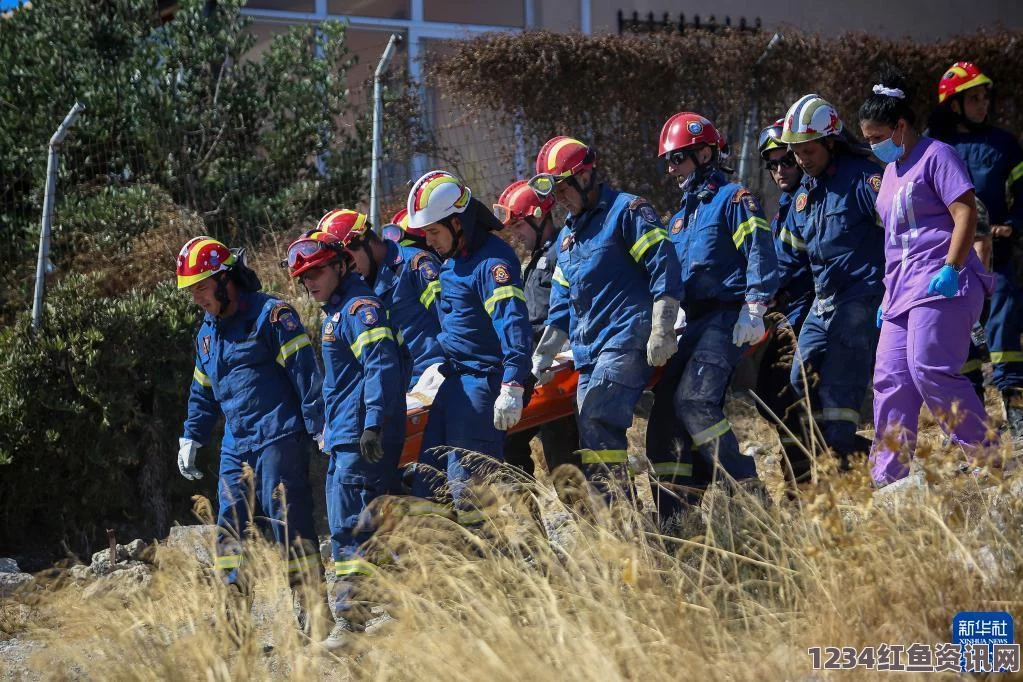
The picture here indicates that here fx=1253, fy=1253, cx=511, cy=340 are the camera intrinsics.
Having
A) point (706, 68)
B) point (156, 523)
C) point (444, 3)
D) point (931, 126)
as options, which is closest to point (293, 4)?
point (444, 3)

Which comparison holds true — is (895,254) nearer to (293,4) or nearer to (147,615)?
(147,615)

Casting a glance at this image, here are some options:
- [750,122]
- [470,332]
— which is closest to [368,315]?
[470,332]

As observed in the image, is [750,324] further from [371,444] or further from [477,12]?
[477,12]

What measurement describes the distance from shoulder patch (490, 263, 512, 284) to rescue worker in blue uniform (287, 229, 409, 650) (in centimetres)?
55

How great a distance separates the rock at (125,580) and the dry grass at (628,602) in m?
1.45

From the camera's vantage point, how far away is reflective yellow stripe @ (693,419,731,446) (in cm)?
589

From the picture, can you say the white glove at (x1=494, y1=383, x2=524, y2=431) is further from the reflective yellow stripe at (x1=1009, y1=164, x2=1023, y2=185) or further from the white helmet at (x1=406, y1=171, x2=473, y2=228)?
the reflective yellow stripe at (x1=1009, y1=164, x2=1023, y2=185)

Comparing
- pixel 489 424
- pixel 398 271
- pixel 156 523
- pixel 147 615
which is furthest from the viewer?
pixel 156 523

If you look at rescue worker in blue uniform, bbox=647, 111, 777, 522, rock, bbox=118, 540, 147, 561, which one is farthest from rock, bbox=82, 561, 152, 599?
rescue worker in blue uniform, bbox=647, 111, 777, 522

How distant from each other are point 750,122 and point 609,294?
4.90m

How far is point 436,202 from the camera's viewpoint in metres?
6.13

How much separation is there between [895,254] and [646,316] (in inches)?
47.7

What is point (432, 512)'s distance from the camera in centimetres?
518

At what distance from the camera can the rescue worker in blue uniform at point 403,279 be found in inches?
261
